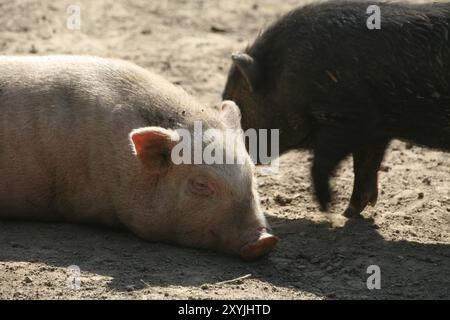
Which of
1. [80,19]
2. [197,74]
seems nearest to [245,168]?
[197,74]

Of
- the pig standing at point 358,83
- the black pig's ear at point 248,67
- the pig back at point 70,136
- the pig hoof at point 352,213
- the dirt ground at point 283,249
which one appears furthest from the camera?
the black pig's ear at point 248,67

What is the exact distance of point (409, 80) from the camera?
8.36 m

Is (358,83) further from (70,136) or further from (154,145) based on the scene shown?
(70,136)

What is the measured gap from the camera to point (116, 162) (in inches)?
305

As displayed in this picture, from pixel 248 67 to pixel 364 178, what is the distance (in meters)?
1.48

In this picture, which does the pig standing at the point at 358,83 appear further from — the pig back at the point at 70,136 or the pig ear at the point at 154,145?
the pig ear at the point at 154,145

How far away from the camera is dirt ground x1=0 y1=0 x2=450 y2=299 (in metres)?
6.88

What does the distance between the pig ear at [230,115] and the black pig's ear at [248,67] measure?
3.93ft

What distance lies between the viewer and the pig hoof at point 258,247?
732cm

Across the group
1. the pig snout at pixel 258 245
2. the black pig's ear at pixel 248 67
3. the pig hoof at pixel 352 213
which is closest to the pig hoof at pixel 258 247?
the pig snout at pixel 258 245

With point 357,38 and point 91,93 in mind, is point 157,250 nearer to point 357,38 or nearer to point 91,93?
point 91,93

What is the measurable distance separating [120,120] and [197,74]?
14.7 ft

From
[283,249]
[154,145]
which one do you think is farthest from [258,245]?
[154,145]

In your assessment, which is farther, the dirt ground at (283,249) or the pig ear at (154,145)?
the pig ear at (154,145)
